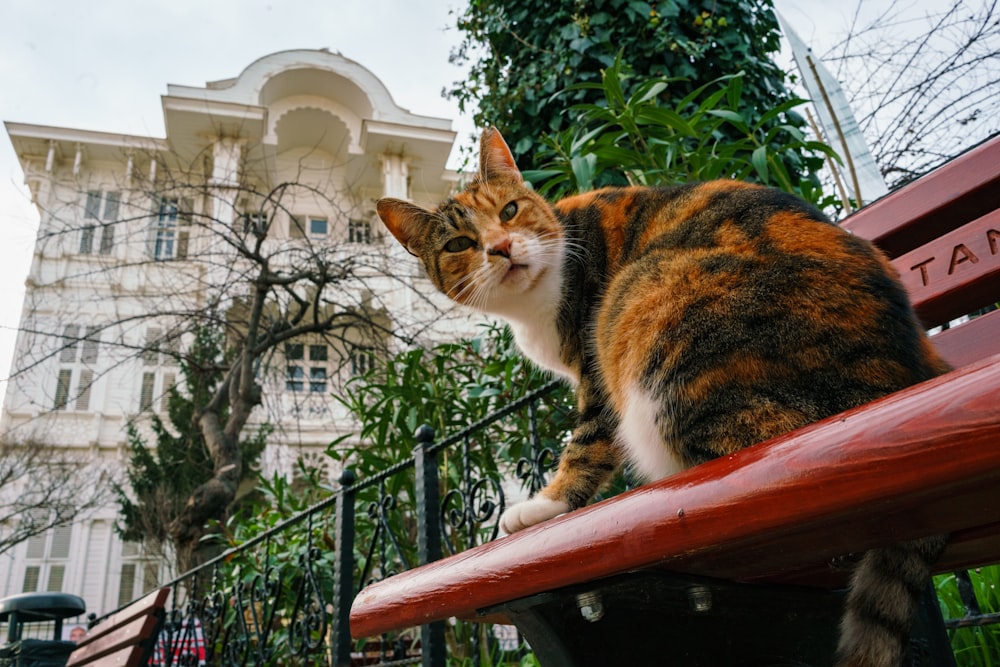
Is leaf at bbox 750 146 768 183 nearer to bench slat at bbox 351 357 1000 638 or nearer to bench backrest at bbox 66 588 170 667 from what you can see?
bench slat at bbox 351 357 1000 638

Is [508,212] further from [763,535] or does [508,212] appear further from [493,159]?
[763,535]

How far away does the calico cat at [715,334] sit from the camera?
0.73 m

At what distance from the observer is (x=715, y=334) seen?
835 millimetres

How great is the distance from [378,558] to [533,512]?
3050mm

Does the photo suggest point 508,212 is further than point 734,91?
No

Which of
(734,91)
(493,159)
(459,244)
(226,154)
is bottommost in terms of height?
(459,244)

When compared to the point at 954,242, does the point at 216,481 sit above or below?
above

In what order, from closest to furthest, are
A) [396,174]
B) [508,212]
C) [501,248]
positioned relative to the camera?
[501,248], [508,212], [396,174]

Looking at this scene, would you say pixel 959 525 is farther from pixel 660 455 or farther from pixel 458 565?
pixel 458 565

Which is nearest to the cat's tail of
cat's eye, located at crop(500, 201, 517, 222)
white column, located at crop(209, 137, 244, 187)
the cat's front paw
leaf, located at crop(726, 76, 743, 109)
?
the cat's front paw

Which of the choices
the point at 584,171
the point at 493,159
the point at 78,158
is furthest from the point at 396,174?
the point at 493,159

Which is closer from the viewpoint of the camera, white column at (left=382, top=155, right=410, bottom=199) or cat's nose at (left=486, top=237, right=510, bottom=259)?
cat's nose at (left=486, top=237, right=510, bottom=259)

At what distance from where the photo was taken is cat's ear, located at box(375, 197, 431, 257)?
1.72m

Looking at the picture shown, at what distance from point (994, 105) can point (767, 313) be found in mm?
3092
